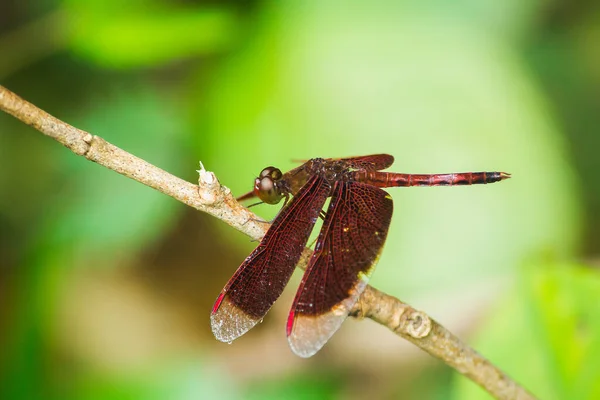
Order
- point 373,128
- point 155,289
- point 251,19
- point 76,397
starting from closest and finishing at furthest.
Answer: point 76,397 → point 373,128 → point 251,19 → point 155,289

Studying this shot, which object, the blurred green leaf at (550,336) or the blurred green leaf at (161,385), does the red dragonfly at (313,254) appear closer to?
the blurred green leaf at (550,336)

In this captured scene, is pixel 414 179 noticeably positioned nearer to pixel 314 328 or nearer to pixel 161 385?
pixel 314 328

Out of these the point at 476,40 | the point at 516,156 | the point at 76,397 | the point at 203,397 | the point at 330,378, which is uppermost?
the point at 476,40

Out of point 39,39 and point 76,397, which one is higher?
point 39,39

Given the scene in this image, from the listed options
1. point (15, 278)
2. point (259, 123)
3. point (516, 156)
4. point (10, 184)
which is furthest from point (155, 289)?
point (516, 156)

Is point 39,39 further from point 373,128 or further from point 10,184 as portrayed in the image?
point 373,128

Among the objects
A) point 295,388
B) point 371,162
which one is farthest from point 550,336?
point 295,388

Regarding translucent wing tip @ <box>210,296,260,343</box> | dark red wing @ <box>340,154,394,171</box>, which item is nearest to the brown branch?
translucent wing tip @ <box>210,296,260,343</box>
